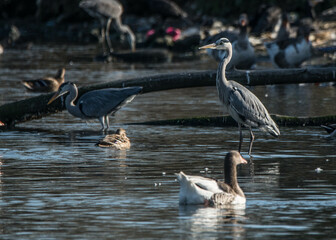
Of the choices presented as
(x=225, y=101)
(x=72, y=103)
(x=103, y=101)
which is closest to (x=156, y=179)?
(x=225, y=101)

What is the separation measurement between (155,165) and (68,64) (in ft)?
62.9

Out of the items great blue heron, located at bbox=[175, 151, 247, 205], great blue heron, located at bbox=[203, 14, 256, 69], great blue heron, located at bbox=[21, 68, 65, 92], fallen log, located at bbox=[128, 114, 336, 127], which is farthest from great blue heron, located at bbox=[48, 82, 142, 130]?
great blue heron, located at bbox=[203, 14, 256, 69]

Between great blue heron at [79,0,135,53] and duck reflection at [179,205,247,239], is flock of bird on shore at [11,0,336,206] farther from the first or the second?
great blue heron at [79,0,135,53]

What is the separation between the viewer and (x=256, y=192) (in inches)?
429

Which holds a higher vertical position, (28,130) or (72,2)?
(72,2)

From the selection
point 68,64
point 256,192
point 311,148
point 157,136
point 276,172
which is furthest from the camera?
point 68,64

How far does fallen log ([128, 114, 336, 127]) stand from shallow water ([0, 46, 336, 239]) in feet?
0.70

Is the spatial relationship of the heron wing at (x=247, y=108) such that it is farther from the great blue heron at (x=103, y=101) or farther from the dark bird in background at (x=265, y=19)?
the dark bird in background at (x=265, y=19)

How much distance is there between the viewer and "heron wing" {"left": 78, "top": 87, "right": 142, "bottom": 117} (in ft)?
54.3

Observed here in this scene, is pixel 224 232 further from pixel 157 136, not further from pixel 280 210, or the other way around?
pixel 157 136

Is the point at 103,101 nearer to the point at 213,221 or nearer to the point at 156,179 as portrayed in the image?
the point at 156,179

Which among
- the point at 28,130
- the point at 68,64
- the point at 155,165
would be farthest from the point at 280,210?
the point at 68,64

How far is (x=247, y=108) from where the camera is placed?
547 inches

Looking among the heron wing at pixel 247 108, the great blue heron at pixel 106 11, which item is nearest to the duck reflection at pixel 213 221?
the heron wing at pixel 247 108
